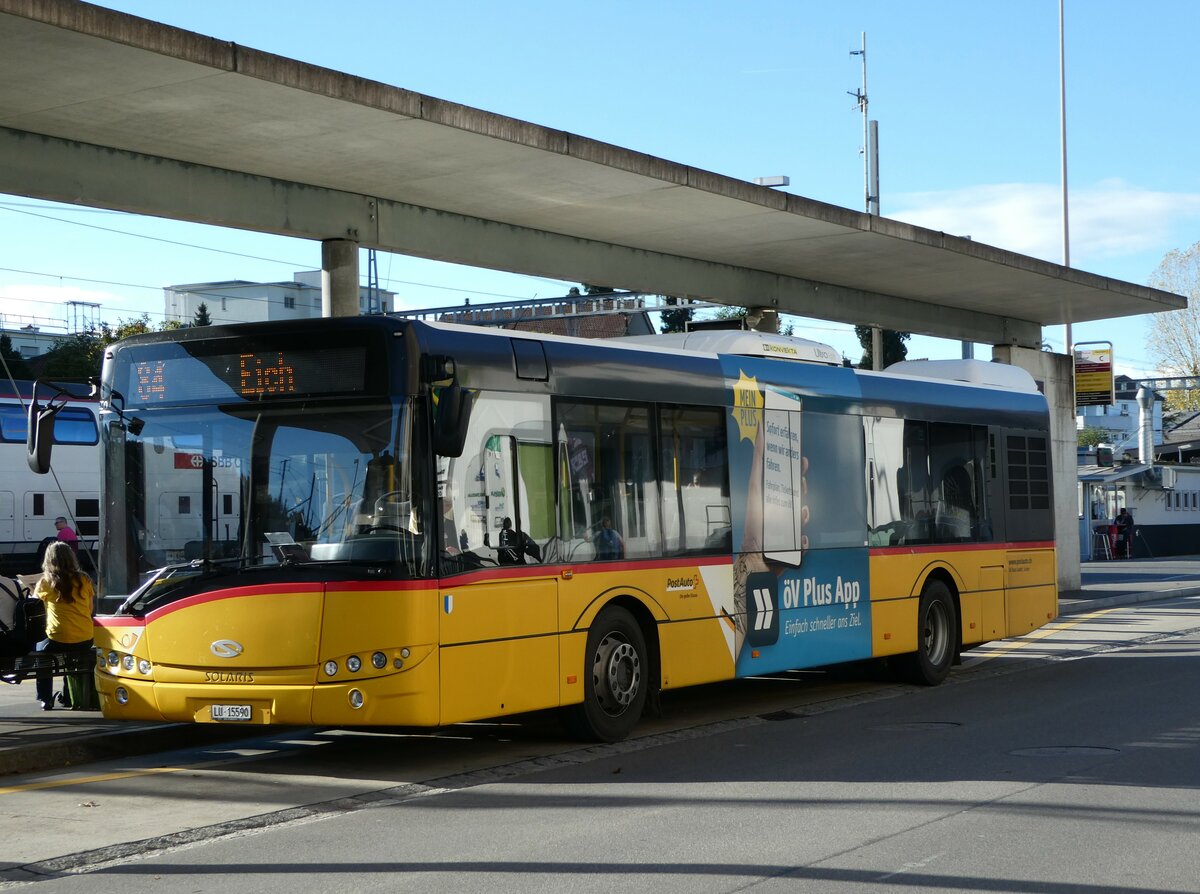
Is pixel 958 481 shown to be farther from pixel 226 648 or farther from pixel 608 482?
pixel 226 648

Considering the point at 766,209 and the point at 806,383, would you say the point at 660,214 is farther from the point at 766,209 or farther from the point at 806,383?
the point at 806,383

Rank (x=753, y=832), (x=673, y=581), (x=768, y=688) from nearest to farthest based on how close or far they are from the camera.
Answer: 1. (x=753, y=832)
2. (x=673, y=581)
3. (x=768, y=688)

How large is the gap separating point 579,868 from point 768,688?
8586 mm

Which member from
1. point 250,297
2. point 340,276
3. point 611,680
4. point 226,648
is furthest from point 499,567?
point 250,297

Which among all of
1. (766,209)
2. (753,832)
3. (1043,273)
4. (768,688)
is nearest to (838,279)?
(1043,273)

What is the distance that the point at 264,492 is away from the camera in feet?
32.7

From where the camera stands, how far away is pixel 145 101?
42.4 feet

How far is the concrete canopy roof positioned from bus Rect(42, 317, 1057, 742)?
2696 mm

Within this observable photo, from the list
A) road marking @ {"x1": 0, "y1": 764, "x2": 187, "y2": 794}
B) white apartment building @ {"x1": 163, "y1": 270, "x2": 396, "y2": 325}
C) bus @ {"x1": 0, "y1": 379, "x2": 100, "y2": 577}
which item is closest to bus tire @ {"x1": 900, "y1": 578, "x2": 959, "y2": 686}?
road marking @ {"x1": 0, "y1": 764, "x2": 187, "y2": 794}

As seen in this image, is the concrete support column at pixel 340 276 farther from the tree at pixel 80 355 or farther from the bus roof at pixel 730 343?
the tree at pixel 80 355

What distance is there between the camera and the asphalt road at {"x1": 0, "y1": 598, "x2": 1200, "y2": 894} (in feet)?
23.4

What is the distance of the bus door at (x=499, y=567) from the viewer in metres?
10.1

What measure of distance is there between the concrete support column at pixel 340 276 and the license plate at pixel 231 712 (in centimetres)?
689

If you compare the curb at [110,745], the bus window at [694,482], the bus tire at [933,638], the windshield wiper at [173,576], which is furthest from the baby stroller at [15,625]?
the bus tire at [933,638]
